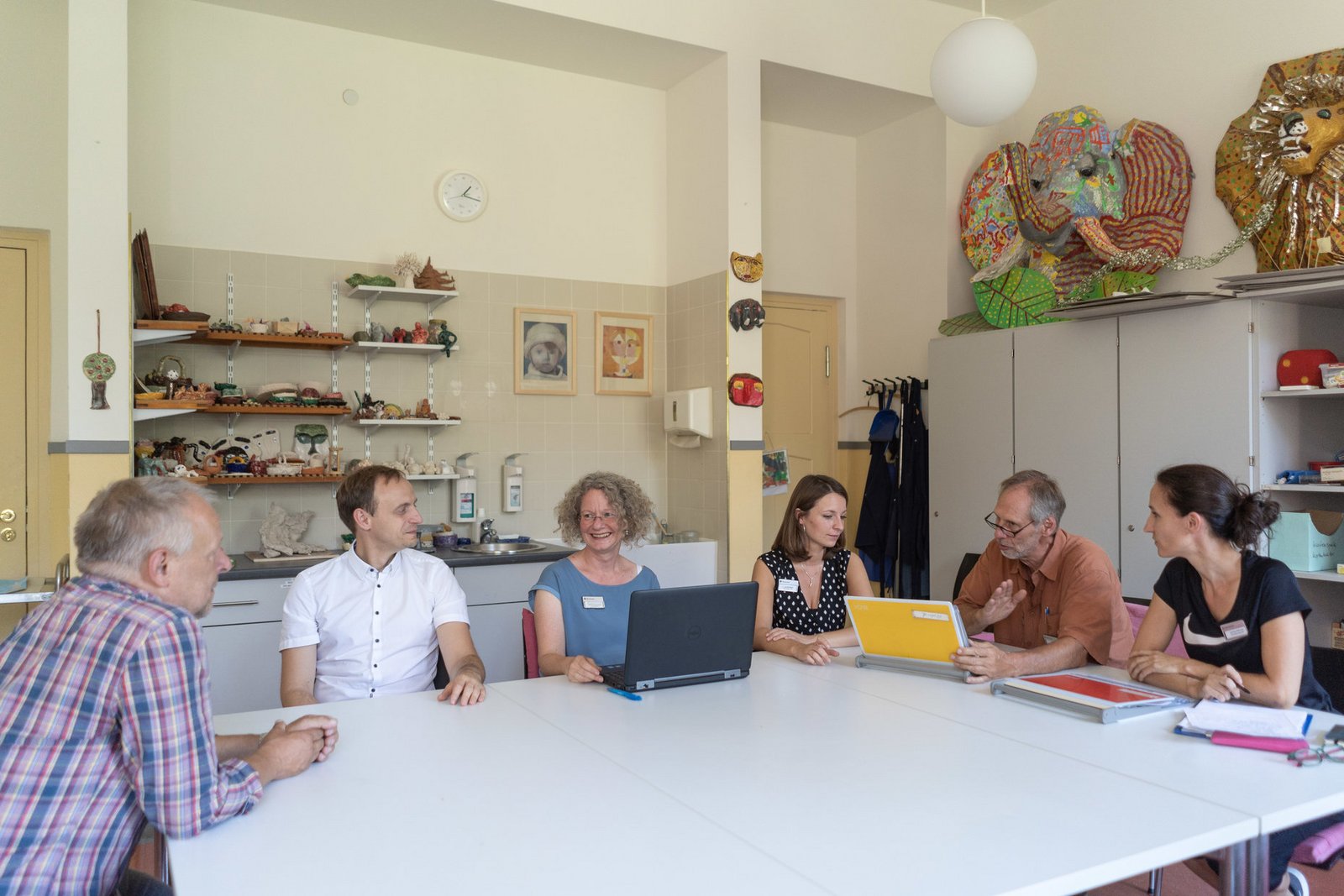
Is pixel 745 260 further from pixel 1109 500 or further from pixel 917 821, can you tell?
pixel 917 821

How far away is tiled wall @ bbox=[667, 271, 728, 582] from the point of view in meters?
5.25

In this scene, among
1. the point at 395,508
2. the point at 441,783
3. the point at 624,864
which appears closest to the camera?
the point at 624,864

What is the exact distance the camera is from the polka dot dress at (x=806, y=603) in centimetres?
324

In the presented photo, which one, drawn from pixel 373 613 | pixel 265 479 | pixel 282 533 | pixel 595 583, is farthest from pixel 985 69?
pixel 282 533

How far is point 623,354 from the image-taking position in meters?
5.61

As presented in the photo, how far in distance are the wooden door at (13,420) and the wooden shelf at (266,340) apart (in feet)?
2.39

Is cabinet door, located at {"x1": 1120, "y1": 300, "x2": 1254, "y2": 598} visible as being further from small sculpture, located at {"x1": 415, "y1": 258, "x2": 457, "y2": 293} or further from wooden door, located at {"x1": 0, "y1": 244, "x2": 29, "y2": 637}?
wooden door, located at {"x1": 0, "y1": 244, "x2": 29, "y2": 637}

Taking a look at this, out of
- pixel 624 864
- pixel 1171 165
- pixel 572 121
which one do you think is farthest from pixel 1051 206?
pixel 624 864

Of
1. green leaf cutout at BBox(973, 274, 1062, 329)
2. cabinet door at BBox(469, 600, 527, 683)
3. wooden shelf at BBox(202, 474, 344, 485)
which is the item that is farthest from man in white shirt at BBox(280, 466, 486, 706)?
green leaf cutout at BBox(973, 274, 1062, 329)

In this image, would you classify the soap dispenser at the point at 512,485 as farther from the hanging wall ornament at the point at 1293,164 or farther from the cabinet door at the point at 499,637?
the hanging wall ornament at the point at 1293,164

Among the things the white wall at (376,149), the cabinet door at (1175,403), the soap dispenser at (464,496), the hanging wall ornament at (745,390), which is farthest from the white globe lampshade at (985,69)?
the soap dispenser at (464,496)

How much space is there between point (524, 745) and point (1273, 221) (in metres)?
4.05

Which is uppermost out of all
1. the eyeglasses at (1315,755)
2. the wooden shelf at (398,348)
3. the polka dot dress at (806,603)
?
the wooden shelf at (398,348)

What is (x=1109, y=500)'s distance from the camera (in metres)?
4.64
